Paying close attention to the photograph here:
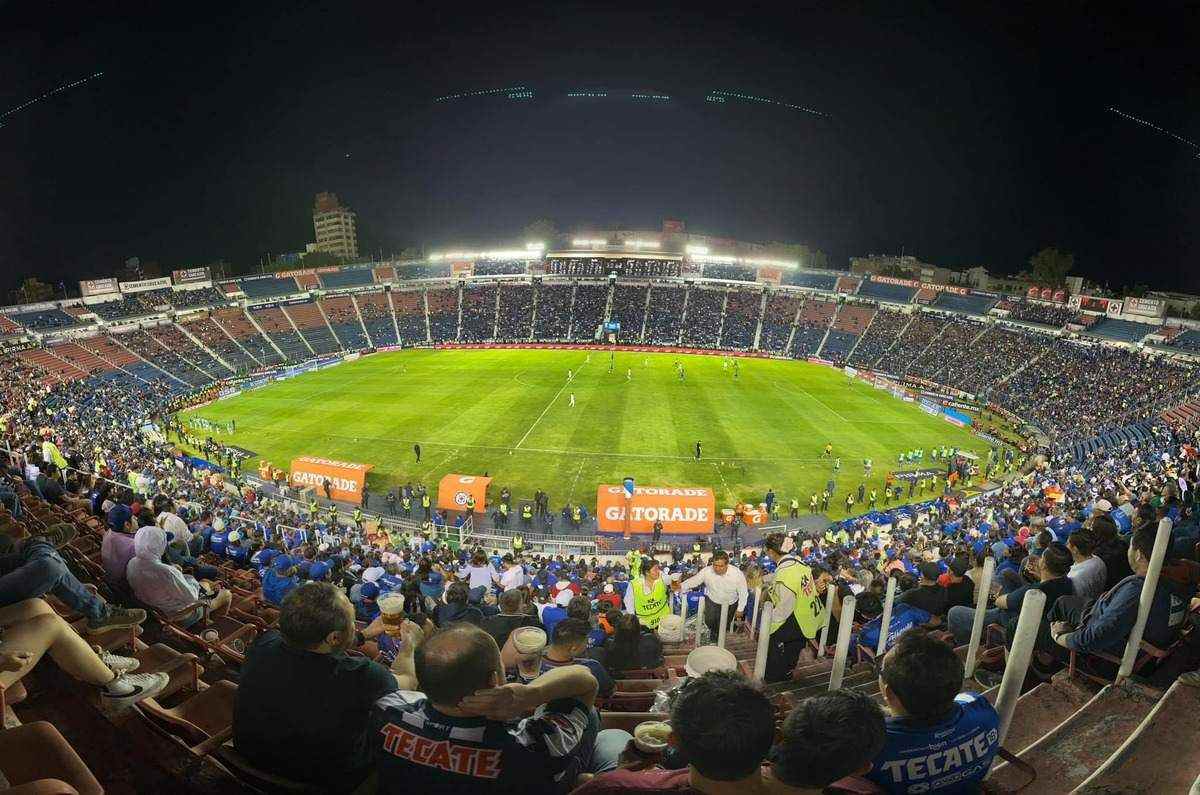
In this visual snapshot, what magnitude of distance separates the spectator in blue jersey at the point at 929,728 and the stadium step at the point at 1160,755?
87 cm

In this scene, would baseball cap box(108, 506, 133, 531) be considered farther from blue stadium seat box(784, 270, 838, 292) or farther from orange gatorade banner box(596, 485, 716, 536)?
blue stadium seat box(784, 270, 838, 292)

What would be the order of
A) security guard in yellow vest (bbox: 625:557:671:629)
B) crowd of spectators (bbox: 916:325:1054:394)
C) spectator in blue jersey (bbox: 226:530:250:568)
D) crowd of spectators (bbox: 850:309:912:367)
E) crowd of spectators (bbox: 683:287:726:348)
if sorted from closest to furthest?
security guard in yellow vest (bbox: 625:557:671:629) → spectator in blue jersey (bbox: 226:530:250:568) → crowd of spectators (bbox: 916:325:1054:394) → crowd of spectators (bbox: 850:309:912:367) → crowd of spectators (bbox: 683:287:726:348)

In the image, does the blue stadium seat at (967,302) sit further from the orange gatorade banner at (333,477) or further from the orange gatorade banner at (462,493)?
the orange gatorade banner at (333,477)

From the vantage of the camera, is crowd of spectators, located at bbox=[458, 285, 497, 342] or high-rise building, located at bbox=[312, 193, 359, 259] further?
high-rise building, located at bbox=[312, 193, 359, 259]

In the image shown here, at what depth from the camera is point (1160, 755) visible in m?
3.43

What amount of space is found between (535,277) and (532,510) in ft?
210

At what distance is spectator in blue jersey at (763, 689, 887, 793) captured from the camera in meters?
2.29

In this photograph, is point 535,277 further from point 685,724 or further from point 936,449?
point 685,724

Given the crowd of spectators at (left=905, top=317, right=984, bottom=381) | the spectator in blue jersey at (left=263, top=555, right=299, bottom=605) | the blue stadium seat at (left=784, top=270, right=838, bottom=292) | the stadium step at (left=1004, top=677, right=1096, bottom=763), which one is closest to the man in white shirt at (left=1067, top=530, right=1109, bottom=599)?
the stadium step at (left=1004, top=677, right=1096, bottom=763)

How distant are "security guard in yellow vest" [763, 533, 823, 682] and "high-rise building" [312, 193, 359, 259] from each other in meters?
190

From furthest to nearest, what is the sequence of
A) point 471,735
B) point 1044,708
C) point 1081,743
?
point 1044,708
point 1081,743
point 471,735

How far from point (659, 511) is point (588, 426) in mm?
15356

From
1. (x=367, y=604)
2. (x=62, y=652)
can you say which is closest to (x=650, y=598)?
(x=367, y=604)

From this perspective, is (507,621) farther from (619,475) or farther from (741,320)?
(741,320)
